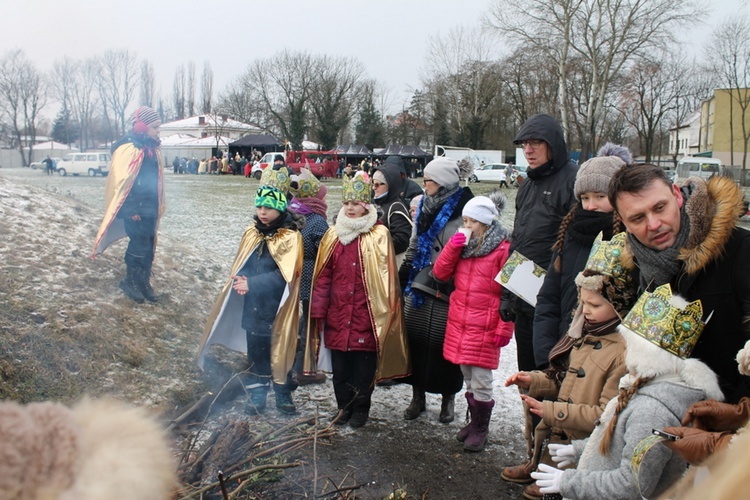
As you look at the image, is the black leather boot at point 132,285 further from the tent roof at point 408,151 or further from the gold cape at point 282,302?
the tent roof at point 408,151

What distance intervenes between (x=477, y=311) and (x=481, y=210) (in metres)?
0.71

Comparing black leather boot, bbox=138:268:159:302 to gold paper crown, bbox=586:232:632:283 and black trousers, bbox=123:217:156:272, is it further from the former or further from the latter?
gold paper crown, bbox=586:232:632:283

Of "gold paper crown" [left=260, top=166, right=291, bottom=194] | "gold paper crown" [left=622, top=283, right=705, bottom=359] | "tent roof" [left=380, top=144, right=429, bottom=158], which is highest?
"tent roof" [left=380, top=144, right=429, bottom=158]

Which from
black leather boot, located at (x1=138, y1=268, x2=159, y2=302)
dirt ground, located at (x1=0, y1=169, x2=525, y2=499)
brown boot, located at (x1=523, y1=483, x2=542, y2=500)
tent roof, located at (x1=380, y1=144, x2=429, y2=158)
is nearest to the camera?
dirt ground, located at (x1=0, y1=169, x2=525, y2=499)

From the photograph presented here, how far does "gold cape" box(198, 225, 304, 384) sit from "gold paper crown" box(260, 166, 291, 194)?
0.44 meters

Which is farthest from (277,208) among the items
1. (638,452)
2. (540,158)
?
(638,452)

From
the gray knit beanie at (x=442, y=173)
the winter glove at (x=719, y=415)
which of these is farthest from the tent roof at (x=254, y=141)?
the winter glove at (x=719, y=415)

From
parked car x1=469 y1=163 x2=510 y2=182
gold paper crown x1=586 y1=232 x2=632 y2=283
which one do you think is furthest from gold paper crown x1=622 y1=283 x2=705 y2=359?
parked car x1=469 y1=163 x2=510 y2=182

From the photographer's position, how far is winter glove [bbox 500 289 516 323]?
13.4 feet

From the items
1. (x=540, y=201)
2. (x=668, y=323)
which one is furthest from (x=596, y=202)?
(x=668, y=323)

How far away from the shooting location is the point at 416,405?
4891 mm

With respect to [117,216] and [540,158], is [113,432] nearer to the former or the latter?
[540,158]

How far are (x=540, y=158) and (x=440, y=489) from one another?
2180 mm

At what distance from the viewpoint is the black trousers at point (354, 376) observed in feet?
15.3
